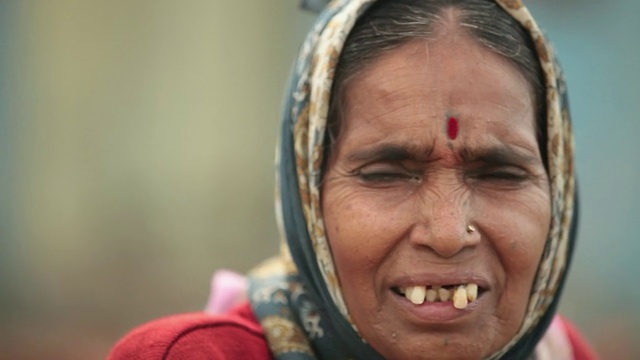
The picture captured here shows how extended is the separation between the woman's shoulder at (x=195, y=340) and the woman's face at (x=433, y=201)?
0.26m

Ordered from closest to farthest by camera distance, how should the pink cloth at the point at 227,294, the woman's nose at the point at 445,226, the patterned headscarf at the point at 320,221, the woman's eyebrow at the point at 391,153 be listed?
1. the woman's nose at the point at 445,226
2. the woman's eyebrow at the point at 391,153
3. the patterned headscarf at the point at 320,221
4. the pink cloth at the point at 227,294

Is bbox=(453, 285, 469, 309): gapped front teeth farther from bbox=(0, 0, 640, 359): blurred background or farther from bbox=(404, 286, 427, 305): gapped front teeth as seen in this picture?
bbox=(0, 0, 640, 359): blurred background

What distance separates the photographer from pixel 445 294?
2.55m

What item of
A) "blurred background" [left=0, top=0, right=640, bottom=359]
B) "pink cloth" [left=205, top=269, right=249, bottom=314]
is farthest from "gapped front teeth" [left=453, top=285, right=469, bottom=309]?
"blurred background" [left=0, top=0, right=640, bottom=359]

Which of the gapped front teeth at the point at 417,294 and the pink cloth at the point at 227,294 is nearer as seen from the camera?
the gapped front teeth at the point at 417,294

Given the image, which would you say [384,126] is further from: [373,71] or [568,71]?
[568,71]

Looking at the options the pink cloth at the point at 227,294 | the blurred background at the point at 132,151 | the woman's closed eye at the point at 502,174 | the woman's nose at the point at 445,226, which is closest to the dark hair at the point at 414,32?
the woman's closed eye at the point at 502,174

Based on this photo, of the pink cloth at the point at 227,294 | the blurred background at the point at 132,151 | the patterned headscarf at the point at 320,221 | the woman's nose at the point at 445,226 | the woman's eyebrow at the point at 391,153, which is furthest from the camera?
the blurred background at the point at 132,151

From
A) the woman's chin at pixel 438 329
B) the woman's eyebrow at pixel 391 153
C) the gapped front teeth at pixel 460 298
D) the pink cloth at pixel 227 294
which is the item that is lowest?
the pink cloth at pixel 227 294

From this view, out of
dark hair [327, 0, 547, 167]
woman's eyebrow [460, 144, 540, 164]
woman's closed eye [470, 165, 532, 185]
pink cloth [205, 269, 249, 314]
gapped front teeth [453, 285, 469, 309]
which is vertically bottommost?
pink cloth [205, 269, 249, 314]

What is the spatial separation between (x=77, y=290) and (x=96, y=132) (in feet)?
4.40

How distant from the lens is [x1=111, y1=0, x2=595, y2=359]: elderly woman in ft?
8.38

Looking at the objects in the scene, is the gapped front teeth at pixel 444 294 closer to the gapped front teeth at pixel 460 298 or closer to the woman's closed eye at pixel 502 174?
the gapped front teeth at pixel 460 298

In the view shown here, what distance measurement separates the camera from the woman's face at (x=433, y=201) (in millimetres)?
2545
